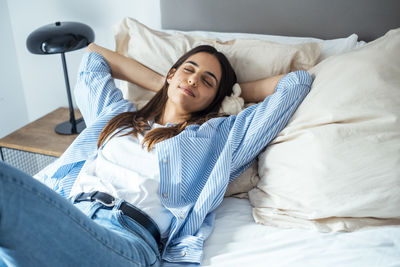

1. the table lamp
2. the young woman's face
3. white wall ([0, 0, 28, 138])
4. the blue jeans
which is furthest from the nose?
white wall ([0, 0, 28, 138])

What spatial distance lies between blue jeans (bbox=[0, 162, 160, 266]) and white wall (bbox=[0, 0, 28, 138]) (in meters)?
1.69

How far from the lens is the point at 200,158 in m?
1.10

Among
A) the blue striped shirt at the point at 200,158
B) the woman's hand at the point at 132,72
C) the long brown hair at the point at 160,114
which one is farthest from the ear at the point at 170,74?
the blue striped shirt at the point at 200,158

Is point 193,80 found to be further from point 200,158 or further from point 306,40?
point 306,40

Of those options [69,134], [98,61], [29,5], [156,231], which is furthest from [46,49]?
[156,231]

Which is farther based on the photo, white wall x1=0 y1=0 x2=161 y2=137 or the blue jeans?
white wall x1=0 y1=0 x2=161 y2=137

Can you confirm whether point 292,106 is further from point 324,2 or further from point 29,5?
point 29,5

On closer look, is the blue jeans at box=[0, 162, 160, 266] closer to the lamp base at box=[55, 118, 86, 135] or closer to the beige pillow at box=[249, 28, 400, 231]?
the beige pillow at box=[249, 28, 400, 231]

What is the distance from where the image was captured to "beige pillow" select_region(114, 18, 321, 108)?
1.34 meters

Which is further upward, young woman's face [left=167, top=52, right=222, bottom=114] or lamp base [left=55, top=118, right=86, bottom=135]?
young woman's face [left=167, top=52, right=222, bottom=114]

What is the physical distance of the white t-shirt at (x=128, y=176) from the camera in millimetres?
1029

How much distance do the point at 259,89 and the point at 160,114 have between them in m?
0.38

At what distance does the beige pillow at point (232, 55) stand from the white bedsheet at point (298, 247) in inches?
8.0

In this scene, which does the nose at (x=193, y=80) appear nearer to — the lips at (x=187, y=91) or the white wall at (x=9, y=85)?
the lips at (x=187, y=91)
